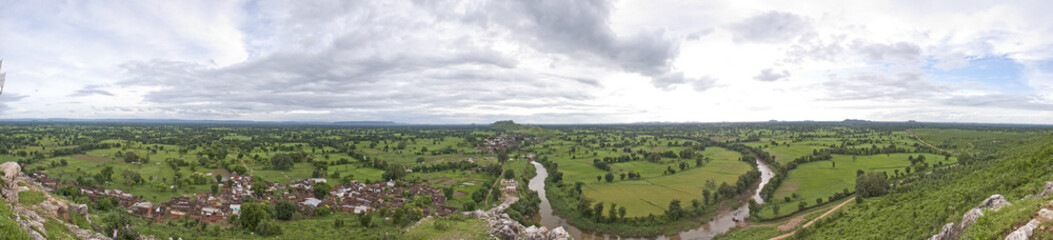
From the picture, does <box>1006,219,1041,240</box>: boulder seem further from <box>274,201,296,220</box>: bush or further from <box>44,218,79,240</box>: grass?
<box>274,201,296,220</box>: bush

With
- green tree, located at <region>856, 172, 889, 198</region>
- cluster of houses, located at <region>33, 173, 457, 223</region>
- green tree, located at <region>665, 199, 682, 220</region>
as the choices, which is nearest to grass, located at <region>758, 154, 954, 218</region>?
green tree, located at <region>856, 172, 889, 198</region>

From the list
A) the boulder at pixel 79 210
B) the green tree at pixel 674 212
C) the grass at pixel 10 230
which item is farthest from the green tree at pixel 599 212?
the boulder at pixel 79 210

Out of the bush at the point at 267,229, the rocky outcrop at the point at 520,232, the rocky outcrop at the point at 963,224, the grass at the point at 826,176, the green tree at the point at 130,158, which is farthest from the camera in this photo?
the green tree at the point at 130,158

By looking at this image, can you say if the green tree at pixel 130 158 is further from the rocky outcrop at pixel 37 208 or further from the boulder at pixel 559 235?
the boulder at pixel 559 235

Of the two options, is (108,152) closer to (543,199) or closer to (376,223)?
(376,223)

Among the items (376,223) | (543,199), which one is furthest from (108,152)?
(543,199)
